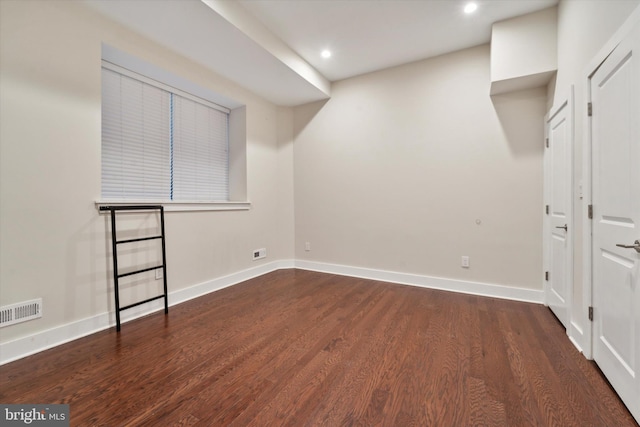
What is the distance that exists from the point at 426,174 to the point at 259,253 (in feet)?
8.71

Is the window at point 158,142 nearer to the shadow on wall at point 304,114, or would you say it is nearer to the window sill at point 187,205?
the window sill at point 187,205

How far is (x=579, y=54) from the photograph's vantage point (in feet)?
6.47

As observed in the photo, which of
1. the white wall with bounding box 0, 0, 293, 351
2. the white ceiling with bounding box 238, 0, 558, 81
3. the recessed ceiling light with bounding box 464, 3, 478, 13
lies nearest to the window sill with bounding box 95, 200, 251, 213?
the white wall with bounding box 0, 0, 293, 351

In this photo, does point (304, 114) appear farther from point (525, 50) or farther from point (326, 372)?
point (326, 372)

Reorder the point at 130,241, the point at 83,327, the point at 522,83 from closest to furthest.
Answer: the point at 83,327 < the point at 130,241 < the point at 522,83

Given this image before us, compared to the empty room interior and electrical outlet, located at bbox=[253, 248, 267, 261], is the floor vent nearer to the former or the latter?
the empty room interior

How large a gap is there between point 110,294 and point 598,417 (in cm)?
344

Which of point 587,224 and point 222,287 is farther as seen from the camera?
point 222,287

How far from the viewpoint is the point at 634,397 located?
1304 millimetres

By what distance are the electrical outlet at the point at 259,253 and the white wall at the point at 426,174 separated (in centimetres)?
61

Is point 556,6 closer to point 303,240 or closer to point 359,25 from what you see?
point 359,25

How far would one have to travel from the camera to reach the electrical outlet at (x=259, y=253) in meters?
3.98

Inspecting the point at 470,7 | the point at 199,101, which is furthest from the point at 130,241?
the point at 470,7

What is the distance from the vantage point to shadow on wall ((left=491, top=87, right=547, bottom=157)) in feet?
9.28
